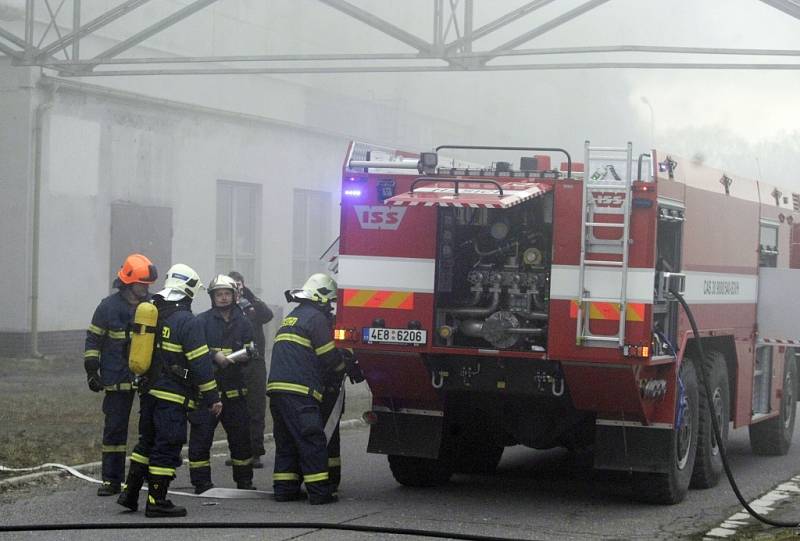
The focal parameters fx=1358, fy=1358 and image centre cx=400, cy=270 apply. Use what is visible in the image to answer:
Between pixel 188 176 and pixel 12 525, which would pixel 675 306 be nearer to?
pixel 12 525

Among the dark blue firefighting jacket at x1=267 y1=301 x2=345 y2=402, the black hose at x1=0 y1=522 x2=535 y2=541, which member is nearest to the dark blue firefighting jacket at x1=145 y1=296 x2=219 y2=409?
the dark blue firefighting jacket at x1=267 y1=301 x2=345 y2=402

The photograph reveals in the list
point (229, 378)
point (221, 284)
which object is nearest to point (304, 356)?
point (229, 378)

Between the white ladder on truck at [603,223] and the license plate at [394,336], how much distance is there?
103 centimetres

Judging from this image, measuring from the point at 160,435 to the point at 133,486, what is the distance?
1.39 feet

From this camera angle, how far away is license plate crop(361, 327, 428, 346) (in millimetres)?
8680

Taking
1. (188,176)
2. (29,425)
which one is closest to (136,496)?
(29,425)

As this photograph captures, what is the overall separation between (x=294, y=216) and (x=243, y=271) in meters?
1.79

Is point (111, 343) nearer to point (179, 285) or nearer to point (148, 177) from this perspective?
point (179, 285)

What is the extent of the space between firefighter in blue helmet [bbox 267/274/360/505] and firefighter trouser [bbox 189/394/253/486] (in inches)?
17.7

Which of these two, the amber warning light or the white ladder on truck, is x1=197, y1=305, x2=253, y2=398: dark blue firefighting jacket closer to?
the amber warning light

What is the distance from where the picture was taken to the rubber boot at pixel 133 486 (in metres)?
8.31

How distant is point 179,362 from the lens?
830cm

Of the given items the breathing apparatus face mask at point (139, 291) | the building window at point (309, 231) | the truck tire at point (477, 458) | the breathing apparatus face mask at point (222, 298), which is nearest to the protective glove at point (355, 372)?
the breathing apparatus face mask at point (222, 298)

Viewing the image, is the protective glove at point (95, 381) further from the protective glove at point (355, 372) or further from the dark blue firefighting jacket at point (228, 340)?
the protective glove at point (355, 372)
